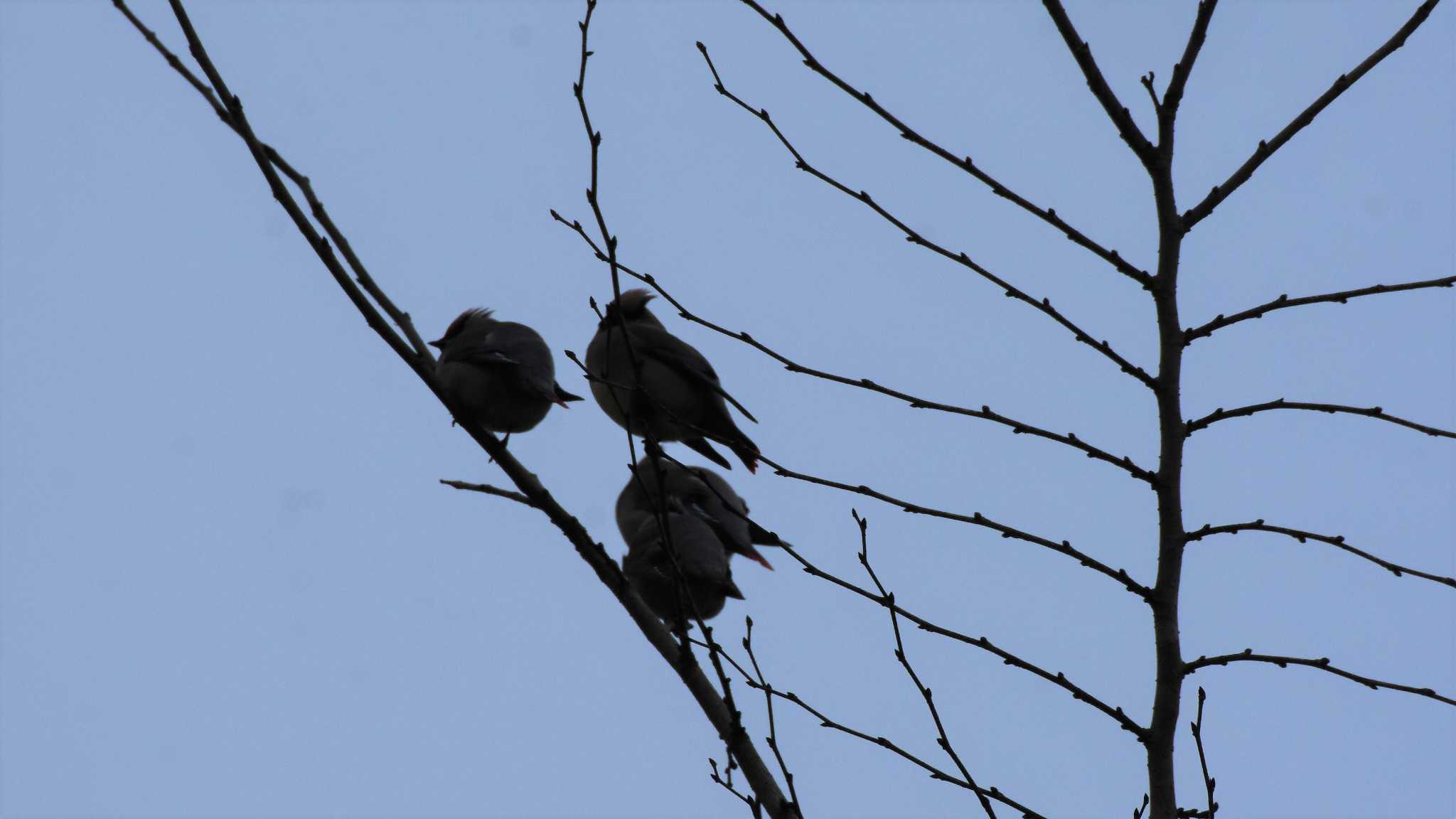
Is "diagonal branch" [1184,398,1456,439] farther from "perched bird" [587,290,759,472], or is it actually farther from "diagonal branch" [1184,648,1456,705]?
"perched bird" [587,290,759,472]

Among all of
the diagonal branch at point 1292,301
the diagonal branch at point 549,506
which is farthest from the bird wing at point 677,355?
the diagonal branch at point 1292,301

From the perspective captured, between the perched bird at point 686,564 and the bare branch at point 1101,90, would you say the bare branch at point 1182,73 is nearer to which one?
the bare branch at point 1101,90

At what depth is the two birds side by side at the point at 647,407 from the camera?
4621 mm

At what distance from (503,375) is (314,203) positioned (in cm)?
191

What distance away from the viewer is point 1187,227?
249 centimetres

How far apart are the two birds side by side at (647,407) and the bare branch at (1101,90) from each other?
158 centimetres

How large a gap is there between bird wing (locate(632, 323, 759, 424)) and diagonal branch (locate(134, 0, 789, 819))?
2.56m

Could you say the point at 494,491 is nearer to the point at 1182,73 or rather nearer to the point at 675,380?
the point at 1182,73

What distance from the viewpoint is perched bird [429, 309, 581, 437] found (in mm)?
4594

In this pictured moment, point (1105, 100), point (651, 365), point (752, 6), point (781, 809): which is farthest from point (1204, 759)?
point (651, 365)

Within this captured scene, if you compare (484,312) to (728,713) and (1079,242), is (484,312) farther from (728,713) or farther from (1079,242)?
(1079,242)

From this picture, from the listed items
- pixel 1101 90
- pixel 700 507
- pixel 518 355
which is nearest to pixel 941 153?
pixel 1101 90

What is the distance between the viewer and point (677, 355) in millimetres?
5965

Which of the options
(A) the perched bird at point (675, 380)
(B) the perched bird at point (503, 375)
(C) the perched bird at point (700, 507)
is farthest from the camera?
(C) the perched bird at point (700, 507)
